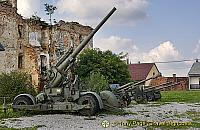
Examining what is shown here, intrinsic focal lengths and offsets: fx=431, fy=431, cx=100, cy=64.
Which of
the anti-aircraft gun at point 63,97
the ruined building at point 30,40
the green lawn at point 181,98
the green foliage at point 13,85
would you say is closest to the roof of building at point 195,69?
the green lawn at point 181,98

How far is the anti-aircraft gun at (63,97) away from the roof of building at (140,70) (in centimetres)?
5192

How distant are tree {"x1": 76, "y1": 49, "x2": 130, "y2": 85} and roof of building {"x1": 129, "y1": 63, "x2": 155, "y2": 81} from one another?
29.3 metres

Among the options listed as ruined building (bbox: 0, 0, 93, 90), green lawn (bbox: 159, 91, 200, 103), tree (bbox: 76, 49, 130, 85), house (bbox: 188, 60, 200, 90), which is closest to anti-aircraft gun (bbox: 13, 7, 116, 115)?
ruined building (bbox: 0, 0, 93, 90)

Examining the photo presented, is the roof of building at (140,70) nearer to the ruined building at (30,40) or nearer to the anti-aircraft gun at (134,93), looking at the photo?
the ruined building at (30,40)

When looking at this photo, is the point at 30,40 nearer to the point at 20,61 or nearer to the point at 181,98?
the point at 20,61

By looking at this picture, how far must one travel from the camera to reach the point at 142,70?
73.8 m

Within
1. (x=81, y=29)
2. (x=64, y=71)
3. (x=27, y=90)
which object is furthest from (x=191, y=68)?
(x=64, y=71)

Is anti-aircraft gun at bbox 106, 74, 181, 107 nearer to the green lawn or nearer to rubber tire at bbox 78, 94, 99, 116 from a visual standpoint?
the green lawn

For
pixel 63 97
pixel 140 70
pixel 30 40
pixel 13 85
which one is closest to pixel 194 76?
pixel 140 70

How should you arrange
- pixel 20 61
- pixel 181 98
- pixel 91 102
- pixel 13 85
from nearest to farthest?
pixel 91 102 < pixel 13 85 < pixel 181 98 < pixel 20 61

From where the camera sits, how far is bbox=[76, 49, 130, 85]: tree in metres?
40.3

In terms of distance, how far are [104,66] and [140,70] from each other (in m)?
34.0

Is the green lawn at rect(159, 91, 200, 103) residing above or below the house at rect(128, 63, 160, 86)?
below

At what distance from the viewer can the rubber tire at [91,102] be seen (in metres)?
18.2
